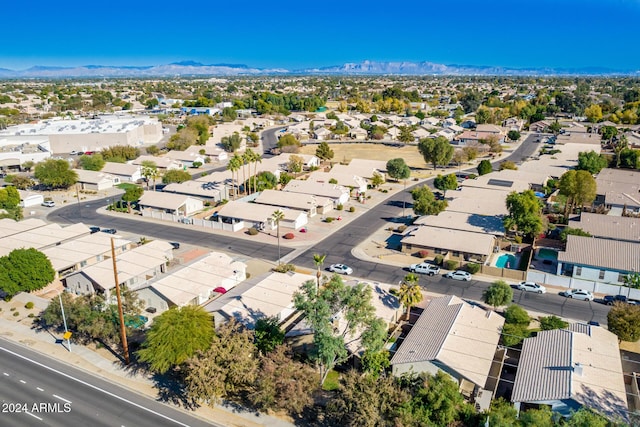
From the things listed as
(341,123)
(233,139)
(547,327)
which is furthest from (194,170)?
(547,327)

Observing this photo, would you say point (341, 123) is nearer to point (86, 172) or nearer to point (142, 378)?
point (86, 172)

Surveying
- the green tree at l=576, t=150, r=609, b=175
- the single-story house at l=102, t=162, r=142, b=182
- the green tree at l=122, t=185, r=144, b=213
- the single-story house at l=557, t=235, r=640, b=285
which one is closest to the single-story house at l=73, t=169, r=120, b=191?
the single-story house at l=102, t=162, r=142, b=182

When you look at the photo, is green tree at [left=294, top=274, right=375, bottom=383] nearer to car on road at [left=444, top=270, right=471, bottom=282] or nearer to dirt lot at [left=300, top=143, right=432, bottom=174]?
car on road at [left=444, top=270, right=471, bottom=282]

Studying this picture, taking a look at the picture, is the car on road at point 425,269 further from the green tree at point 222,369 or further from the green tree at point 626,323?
the green tree at point 222,369

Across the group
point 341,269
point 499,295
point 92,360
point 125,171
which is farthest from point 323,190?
point 92,360

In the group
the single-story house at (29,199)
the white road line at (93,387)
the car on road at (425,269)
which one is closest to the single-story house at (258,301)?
the white road line at (93,387)
